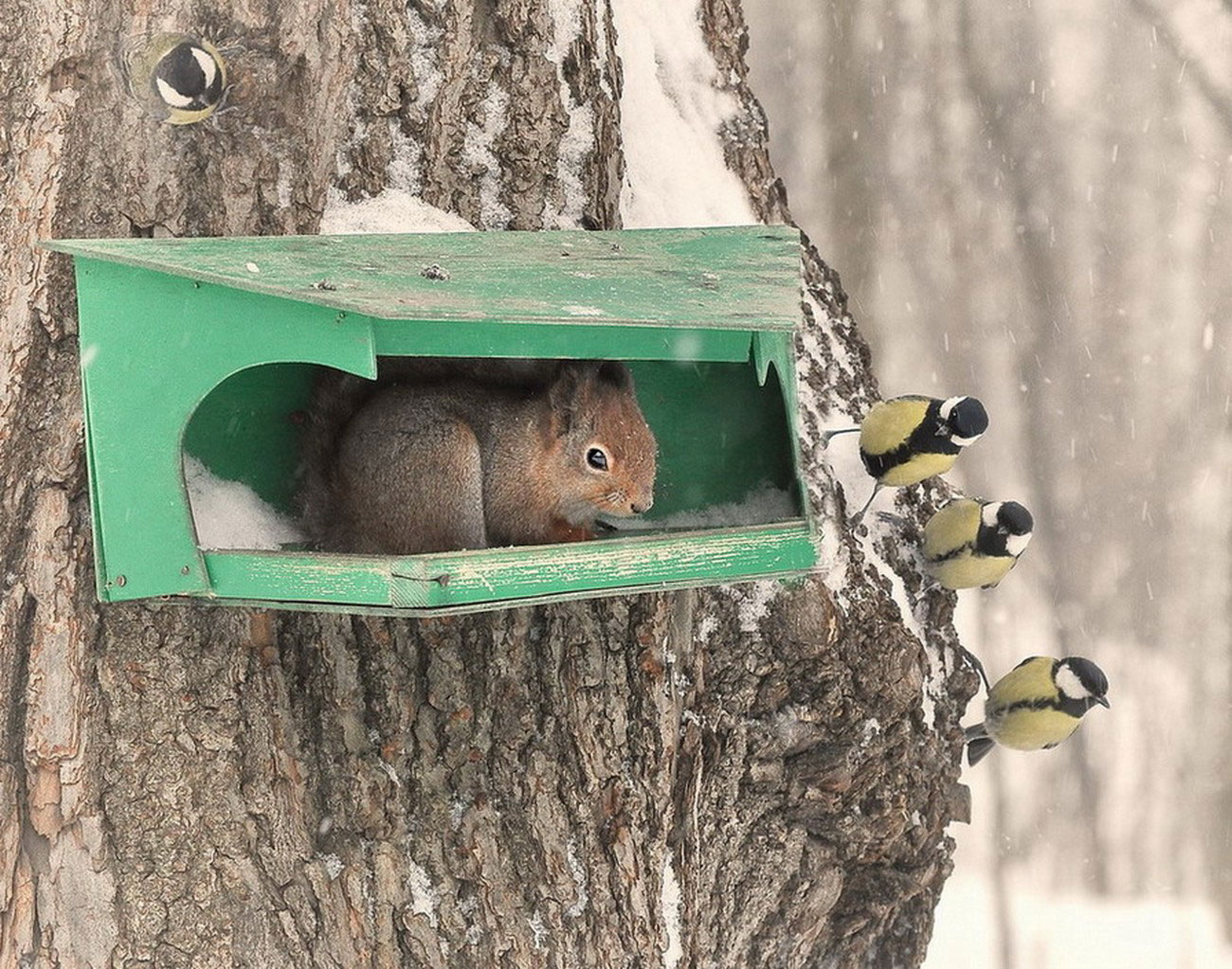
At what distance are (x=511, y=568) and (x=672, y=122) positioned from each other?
6.87 feet

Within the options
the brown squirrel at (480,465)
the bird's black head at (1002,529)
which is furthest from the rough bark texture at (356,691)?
the bird's black head at (1002,529)

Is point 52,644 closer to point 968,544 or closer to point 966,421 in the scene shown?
point 968,544

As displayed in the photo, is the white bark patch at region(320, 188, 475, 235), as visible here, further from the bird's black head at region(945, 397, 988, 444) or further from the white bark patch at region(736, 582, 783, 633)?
Result: the bird's black head at region(945, 397, 988, 444)

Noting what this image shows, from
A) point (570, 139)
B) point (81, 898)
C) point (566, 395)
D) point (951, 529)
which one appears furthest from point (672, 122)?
point (81, 898)

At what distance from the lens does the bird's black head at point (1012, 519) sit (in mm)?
4039

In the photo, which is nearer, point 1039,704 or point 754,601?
point 754,601

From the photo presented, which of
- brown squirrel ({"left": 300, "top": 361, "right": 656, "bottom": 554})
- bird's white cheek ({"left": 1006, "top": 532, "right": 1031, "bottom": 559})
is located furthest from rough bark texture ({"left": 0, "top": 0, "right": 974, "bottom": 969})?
bird's white cheek ({"left": 1006, "top": 532, "right": 1031, "bottom": 559})

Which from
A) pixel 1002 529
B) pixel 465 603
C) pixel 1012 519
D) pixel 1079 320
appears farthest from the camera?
pixel 1079 320

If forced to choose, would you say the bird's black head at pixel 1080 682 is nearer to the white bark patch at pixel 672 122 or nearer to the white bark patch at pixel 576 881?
the white bark patch at pixel 672 122

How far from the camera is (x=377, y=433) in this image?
2.62 m

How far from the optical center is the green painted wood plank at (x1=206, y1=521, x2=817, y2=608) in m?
2.10

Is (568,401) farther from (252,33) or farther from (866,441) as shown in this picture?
(866,441)

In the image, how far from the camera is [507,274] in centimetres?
238

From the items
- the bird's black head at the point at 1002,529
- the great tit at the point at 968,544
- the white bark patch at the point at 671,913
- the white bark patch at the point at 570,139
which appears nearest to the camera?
the white bark patch at the point at 671,913
